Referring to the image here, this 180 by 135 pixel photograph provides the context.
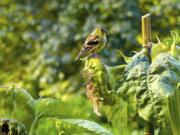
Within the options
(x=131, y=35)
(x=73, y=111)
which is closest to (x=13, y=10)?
(x=131, y=35)

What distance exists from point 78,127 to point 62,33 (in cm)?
570

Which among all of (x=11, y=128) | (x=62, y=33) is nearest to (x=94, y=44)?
(x=11, y=128)

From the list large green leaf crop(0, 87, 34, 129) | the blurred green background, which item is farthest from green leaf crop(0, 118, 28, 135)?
the blurred green background

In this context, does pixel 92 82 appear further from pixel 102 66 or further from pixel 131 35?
pixel 131 35

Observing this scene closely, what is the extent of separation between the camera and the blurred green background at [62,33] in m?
6.36

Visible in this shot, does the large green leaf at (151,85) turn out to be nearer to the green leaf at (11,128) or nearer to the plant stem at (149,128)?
the plant stem at (149,128)

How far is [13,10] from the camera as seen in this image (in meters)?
7.24

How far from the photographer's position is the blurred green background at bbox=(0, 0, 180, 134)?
250 inches

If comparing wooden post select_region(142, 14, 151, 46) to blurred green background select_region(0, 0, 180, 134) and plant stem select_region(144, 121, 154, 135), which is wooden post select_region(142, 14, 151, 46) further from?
blurred green background select_region(0, 0, 180, 134)

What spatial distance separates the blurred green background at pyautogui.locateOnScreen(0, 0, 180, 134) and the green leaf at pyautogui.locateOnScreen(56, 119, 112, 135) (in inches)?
190

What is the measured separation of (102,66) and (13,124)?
6.2 inches

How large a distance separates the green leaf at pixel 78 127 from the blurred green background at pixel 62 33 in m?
4.84

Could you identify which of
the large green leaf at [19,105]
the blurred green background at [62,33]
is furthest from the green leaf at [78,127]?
the blurred green background at [62,33]

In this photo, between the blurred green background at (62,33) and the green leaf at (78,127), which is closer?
the green leaf at (78,127)
